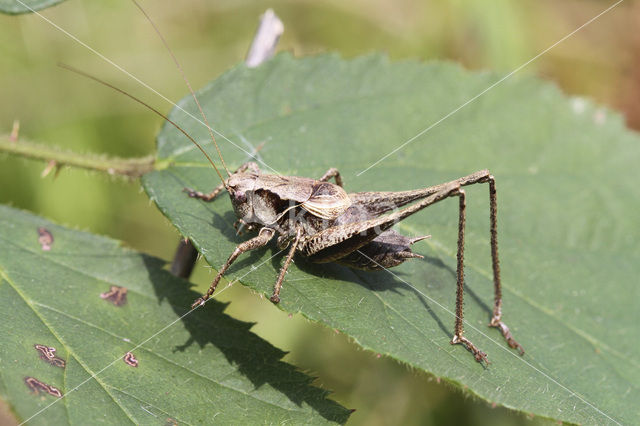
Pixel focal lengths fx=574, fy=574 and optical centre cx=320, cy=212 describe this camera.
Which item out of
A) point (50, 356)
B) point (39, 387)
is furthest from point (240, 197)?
point (39, 387)

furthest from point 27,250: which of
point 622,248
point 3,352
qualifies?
point 622,248

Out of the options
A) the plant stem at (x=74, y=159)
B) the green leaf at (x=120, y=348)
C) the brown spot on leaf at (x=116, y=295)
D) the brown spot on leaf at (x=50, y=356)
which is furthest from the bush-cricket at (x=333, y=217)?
the brown spot on leaf at (x=50, y=356)

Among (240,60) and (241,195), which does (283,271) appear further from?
(240,60)

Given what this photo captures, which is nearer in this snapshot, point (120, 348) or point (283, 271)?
point (120, 348)

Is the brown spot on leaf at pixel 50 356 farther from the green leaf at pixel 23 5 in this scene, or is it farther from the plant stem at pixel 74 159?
the green leaf at pixel 23 5

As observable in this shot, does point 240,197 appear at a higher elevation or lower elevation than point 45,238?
higher

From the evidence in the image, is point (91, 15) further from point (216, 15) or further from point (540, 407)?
point (540, 407)

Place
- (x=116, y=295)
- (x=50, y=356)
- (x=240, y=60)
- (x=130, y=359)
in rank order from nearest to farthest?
1. (x=50, y=356)
2. (x=130, y=359)
3. (x=116, y=295)
4. (x=240, y=60)

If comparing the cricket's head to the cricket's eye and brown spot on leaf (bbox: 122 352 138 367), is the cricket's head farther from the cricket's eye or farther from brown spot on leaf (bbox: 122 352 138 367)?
brown spot on leaf (bbox: 122 352 138 367)
